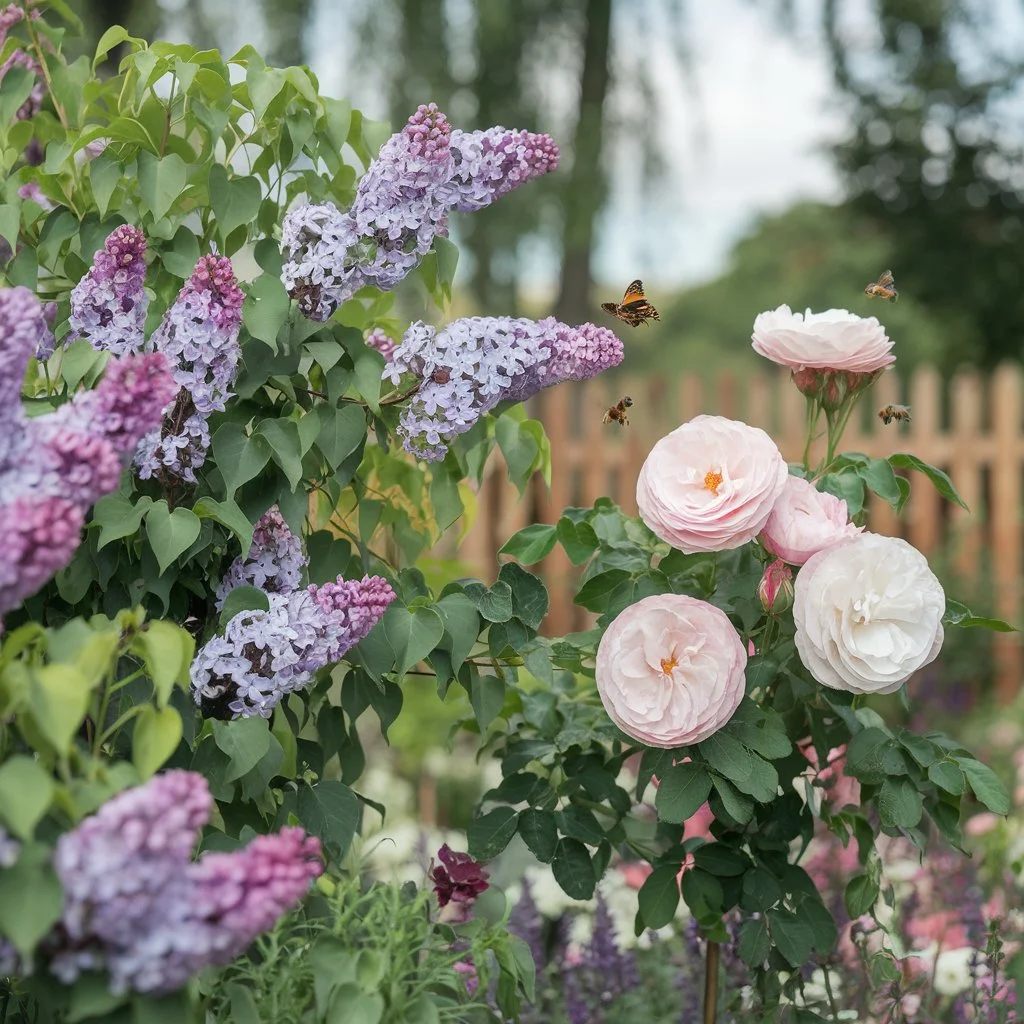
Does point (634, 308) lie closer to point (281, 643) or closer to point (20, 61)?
point (281, 643)

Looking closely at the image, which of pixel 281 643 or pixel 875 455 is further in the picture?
pixel 875 455

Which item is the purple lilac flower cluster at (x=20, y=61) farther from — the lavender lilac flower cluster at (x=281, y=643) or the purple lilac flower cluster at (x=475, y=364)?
the lavender lilac flower cluster at (x=281, y=643)

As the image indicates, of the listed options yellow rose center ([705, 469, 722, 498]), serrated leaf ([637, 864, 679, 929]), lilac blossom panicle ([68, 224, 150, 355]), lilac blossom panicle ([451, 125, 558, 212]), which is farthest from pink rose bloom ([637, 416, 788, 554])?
lilac blossom panicle ([68, 224, 150, 355])

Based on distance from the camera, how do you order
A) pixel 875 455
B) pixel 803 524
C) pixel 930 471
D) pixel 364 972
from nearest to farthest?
pixel 364 972, pixel 803 524, pixel 930 471, pixel 875 455

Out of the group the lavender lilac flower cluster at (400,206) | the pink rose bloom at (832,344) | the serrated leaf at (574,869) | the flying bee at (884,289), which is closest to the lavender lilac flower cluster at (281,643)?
the lavender lilac flower cluster at (400,206)

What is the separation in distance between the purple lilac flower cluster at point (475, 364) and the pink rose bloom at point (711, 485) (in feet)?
0.42

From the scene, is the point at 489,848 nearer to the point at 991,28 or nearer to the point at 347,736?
the point at 347,736

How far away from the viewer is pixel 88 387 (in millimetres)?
1256

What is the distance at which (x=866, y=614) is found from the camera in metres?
1.28

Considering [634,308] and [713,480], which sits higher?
[634,308]

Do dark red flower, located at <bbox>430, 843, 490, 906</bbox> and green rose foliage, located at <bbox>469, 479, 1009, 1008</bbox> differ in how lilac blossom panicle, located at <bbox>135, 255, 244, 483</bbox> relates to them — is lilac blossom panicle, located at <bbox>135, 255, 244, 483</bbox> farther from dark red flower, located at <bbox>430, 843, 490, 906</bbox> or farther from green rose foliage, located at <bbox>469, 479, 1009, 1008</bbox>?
dark red flower, located at <bbox>430, 843, 490, 906</bbox>

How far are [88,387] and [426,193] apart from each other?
1.32ft

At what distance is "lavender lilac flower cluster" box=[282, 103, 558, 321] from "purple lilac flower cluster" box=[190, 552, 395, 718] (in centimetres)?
34

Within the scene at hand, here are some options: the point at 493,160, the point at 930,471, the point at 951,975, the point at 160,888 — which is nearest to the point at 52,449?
the point at 160,888
